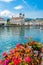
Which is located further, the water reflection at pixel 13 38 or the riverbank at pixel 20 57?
the water reflection at pixel 13 38

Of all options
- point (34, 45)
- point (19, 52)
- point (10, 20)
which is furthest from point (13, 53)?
point (10, 20)

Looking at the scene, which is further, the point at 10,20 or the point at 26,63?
the point at 10,20

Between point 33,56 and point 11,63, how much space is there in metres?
0.36

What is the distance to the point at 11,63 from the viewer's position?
1.93m

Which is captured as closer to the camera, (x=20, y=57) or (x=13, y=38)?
(x=20, y=57)

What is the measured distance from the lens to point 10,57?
2.08 m

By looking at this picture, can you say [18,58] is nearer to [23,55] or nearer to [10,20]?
[23,55]

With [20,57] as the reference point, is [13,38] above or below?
below

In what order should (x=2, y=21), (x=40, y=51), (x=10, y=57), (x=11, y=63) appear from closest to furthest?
(x=11, y=63) < (x=10, y=57) < (x=40, y=51) < (x=2, y=21)

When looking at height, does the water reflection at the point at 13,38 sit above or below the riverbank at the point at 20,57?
below

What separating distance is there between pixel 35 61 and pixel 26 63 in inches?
9.6

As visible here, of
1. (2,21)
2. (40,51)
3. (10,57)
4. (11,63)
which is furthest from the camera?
(2,21)

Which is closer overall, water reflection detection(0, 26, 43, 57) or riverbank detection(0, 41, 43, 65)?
riverbank detection(0, 41, 43, 65)

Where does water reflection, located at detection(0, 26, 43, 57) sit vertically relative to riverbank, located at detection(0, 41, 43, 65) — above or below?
below
